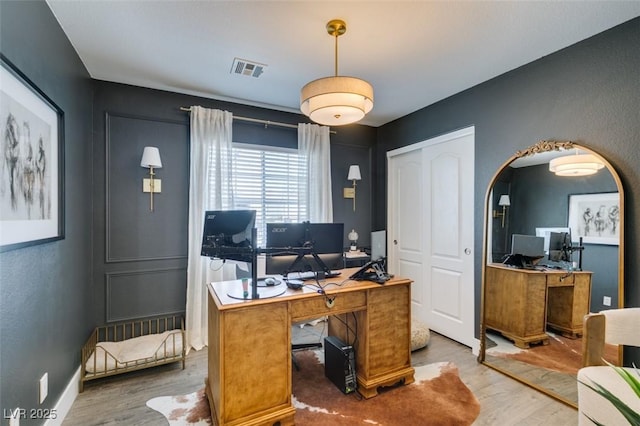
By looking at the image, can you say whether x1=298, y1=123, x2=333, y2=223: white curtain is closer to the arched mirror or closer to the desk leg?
the arched mirror

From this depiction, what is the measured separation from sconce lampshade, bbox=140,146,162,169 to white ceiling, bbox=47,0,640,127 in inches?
27.5

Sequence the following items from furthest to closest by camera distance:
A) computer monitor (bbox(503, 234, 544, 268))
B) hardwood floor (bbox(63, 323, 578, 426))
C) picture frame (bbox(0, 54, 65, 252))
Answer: computer monitor (bbox(503, 234, 544, 268)), hardwood floor (bbox(63, 323, 578, 426)), picture frame (bbox(0, 54, 65, 252))

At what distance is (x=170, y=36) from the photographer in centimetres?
234

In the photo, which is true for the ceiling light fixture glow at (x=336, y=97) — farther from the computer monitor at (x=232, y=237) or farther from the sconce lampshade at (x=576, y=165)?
the sconce lampshade at (x=576, y=165)

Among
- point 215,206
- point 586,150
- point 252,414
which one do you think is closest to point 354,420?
point 252,414

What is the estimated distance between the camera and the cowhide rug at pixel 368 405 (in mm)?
2070

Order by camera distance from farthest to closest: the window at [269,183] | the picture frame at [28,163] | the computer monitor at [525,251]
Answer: the window at [269,183] < the computer monitor at [525,251] < the picture frame at [28,163]

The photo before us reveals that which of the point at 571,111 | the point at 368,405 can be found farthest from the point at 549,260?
the point at 368,405

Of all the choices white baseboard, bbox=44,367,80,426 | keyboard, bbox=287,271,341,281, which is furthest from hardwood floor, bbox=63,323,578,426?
keyboard, bbox=287,271,341,281

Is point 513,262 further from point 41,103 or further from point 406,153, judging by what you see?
point 41,103

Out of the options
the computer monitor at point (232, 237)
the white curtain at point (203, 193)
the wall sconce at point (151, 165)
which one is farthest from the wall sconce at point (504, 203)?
the wall sconce at point (151, 165)

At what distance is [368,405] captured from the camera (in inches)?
87.4

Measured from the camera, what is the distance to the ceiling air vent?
2707 millimetres

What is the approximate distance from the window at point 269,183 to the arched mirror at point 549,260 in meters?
2.17
